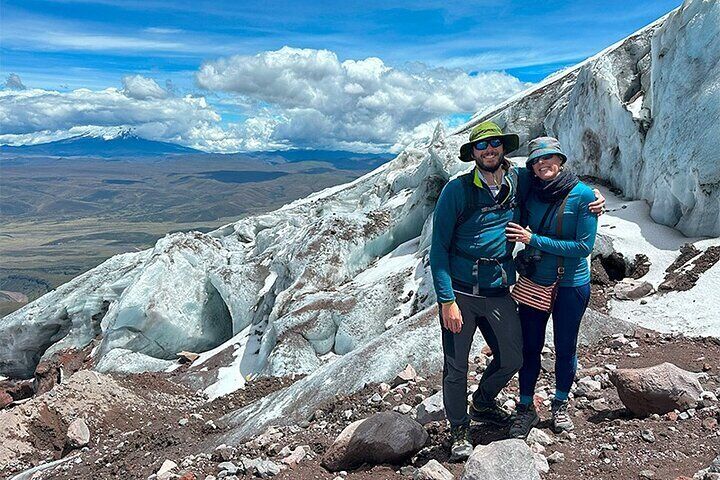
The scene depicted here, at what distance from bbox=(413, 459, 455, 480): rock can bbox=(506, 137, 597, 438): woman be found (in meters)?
1.40

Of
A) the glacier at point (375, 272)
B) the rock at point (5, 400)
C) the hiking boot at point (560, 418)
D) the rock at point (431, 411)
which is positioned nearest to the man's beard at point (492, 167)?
the hiking boot at point (560, 418)

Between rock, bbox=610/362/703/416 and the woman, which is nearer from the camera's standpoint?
the woman

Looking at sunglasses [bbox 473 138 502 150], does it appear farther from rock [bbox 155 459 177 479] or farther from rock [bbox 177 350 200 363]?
rock [bbox 177 350 200 363]

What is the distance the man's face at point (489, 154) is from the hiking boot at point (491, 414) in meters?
4.06

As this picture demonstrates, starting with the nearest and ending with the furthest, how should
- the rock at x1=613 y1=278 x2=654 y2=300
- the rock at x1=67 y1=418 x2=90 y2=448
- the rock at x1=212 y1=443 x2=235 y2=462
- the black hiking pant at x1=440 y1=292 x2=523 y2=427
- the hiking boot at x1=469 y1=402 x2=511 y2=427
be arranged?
the black hiking pant at x1=440 y1=292 x2=523 y2=427
the hiking boot at x1=469 y1=402 x2=511 y2=427
the rock at x1=212 y1=443 x2=235 y2=462
the rock at x1=613 y1=278 x2=654 y2=300
the rock at x1=67 y1=418 x2=90 y2=448

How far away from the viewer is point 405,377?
1250 cm

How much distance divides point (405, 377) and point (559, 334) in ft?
17.2

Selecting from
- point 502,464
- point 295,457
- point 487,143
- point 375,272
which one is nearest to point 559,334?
point 502,464

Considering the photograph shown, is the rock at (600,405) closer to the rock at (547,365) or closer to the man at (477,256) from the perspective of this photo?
the rock at (547,365)

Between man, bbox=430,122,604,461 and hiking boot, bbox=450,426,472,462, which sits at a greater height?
man, bbox=430,122,604,461

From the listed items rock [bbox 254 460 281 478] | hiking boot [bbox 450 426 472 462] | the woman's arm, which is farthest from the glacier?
the woman's arm

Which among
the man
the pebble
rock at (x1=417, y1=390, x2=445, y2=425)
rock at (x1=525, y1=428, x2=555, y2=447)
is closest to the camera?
the man

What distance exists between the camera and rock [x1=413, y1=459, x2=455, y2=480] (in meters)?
7.12

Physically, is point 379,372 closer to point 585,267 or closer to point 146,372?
point 585,267
